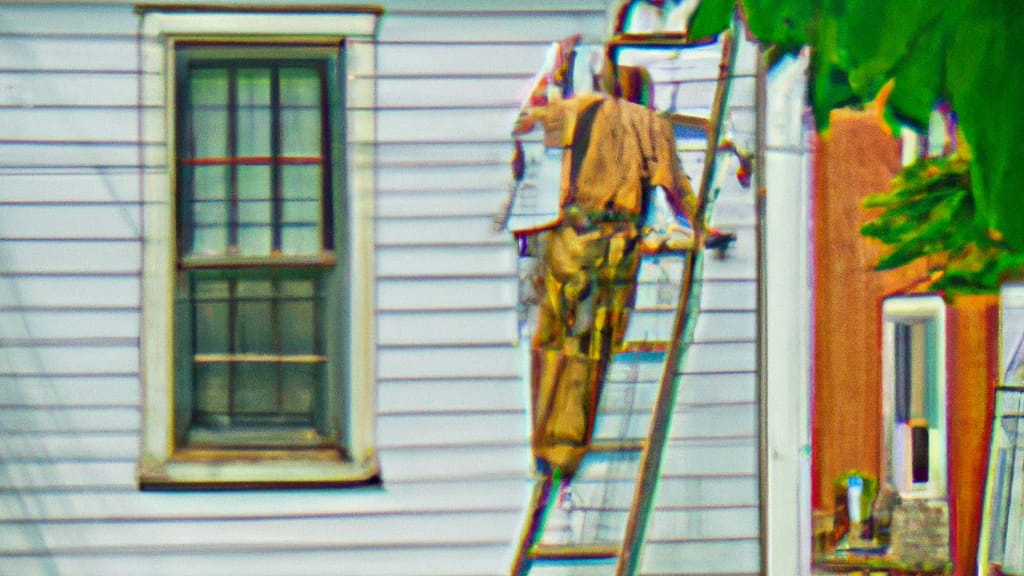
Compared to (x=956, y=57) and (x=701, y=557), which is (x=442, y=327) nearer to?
(x=701, y=557)

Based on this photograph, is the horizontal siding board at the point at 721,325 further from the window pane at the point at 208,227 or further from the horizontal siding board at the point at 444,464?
the window pane at the point at 208,227

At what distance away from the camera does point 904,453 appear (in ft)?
15.2

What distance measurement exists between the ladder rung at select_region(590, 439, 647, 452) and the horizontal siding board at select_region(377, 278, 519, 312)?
2.14ft

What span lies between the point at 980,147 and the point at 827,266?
1.33 meters

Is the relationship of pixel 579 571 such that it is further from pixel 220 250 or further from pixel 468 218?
pixel 220 250

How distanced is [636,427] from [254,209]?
1730 millimetres

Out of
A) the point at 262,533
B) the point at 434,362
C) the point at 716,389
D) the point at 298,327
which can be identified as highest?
the point at 298,327

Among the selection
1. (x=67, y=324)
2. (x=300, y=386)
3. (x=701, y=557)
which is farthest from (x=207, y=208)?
(x=701, y=557)

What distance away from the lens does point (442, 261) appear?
4.48 meters

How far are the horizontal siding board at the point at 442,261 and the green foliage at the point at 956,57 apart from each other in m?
1.42

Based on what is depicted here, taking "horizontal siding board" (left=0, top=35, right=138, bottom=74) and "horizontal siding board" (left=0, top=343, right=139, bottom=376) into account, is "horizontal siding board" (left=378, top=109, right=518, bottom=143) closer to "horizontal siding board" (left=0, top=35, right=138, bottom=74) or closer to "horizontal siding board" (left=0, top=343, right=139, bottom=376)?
"horizontal siding board" (left=0, top=35, right=138, bottom=74)

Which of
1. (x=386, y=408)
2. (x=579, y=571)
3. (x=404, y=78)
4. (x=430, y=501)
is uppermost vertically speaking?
(x=404, y=78)

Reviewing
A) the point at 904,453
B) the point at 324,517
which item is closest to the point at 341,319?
the point at 324,517

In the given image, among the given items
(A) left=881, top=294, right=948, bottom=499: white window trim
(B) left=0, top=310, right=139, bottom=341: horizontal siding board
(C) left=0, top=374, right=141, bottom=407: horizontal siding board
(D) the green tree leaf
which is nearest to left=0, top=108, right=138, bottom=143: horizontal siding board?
(B) left=0, top=310, right=139, bottom=341: horizontal siding board
